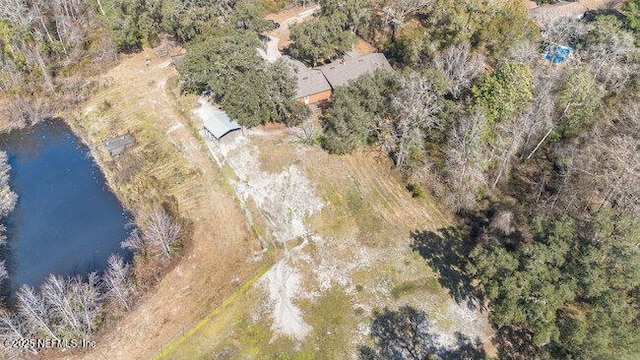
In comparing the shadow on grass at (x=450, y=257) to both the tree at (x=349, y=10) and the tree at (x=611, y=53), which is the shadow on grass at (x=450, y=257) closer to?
the tree at (x=611, y=53)

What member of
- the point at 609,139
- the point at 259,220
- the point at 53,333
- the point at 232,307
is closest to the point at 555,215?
the point at 609,139

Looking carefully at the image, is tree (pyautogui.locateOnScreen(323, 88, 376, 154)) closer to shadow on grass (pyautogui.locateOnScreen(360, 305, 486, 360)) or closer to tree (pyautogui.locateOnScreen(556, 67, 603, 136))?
shadow on grass (pyautogui.locateOnScreen(360, 305, 486, 360))

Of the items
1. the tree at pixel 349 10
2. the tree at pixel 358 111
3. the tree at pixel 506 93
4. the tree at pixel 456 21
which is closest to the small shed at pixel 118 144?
the tree at pixel 358 111

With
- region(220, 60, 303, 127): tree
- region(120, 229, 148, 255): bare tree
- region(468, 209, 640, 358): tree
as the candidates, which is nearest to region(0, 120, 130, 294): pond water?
region(120, 229, 148, 255): bare tree

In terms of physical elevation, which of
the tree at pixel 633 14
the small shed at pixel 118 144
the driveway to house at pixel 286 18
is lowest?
the small shed at pixel 118 144

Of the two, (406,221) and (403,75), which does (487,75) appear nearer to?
(403,75)

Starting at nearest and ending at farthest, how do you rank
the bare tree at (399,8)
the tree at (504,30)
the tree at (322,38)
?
the tree at (504,30), the tree at (322,38), the bare tree at (399,8)

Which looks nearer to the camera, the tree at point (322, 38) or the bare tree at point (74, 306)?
the bare tree at point (74, 306)

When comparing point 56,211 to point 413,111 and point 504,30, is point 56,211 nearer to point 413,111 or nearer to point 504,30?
point 413,111
